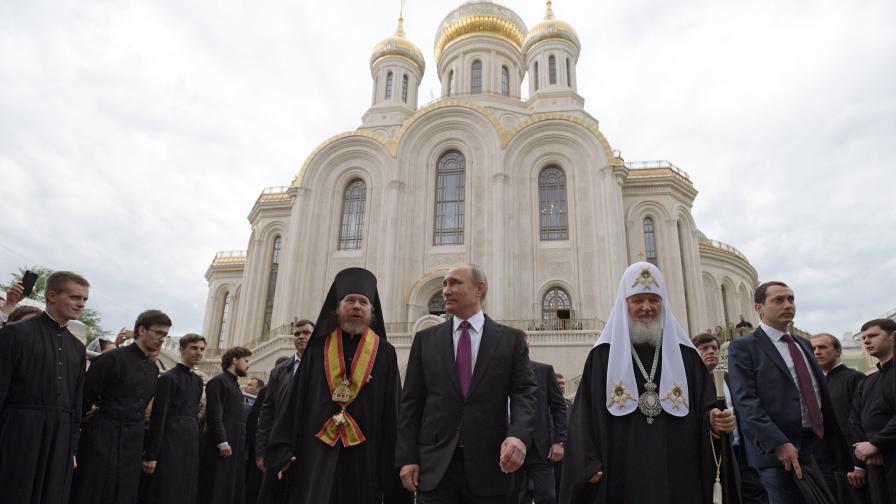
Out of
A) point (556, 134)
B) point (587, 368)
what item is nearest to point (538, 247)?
point (556, 134)

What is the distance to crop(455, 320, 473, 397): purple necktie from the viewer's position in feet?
12.0

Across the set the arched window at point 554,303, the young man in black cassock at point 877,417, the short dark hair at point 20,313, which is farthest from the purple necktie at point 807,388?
the arched window at point 554,303

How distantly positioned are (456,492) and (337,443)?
2.90 ft

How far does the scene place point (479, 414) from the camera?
11.6 ft

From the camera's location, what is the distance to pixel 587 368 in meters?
3.86

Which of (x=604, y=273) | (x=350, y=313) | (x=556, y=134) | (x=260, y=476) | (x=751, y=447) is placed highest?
(x=556, y=134)

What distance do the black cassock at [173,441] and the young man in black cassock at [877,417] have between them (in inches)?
230

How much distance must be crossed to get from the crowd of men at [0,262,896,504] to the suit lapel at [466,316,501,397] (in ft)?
0.04

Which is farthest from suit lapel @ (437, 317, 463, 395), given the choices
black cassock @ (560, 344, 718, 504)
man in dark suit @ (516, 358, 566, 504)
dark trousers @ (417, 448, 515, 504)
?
man in dark suit @ (516, 358, 566, 504)

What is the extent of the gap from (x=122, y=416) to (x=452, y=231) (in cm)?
1953

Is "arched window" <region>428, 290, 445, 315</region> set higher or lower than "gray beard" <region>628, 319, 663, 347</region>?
higher

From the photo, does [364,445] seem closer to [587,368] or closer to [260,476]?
[587,368]

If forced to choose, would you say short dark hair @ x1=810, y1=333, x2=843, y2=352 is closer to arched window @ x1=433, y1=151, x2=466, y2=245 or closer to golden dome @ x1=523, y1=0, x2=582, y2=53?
arched window @ x1=433, y1=151, x2=466, y2=245

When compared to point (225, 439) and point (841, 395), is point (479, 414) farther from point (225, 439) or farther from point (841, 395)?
point (225, 439)
